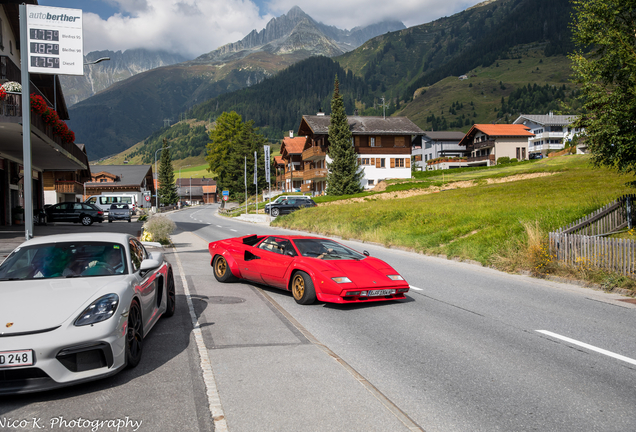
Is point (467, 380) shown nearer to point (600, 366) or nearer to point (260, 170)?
point (600, 366)

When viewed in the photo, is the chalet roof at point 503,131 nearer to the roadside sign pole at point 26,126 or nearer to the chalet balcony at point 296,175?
the chalet balcony at point 296,175

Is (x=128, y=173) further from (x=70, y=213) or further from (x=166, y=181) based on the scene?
(x=70, y=213)

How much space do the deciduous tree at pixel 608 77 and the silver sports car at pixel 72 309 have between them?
41.0ft

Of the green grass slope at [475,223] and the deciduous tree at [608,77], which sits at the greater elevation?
the deciduous tree at [608,77]

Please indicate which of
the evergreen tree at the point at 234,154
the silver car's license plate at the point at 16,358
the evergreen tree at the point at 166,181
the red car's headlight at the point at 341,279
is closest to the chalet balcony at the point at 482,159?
the evergreen tree at the point at 234,154

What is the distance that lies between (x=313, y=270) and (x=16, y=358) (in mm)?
5063

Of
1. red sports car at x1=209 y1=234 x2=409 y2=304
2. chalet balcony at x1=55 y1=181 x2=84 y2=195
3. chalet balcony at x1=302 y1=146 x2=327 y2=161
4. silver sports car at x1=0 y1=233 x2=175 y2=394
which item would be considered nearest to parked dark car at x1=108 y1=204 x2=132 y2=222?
chalet balcony at x1=55 y1=181 x2=84 y2=195

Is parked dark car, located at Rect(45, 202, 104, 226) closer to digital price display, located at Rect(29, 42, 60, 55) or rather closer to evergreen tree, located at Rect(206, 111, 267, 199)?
digital price display, located at Rect(29, 42, 60, 55)

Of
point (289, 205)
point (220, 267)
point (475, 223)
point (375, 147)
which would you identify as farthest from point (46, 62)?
point (375, 147)

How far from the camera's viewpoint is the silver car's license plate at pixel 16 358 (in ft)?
13.5

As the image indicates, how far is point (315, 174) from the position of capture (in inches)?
2778

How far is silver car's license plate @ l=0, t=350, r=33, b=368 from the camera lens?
4.11 m

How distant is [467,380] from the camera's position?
4992 mm

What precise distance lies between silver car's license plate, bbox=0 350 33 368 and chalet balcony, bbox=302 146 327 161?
65471 mm
